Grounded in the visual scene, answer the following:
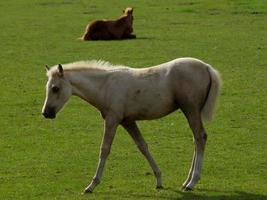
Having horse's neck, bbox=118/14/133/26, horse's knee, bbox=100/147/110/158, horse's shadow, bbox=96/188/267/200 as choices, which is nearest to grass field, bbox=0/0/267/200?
horse's shadow, bbox=96/188/267/200

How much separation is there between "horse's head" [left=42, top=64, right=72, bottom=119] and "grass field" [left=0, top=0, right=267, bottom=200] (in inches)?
39.9

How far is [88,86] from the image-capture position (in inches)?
449

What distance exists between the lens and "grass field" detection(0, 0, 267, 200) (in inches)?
456

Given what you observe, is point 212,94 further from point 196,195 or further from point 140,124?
point 140,124

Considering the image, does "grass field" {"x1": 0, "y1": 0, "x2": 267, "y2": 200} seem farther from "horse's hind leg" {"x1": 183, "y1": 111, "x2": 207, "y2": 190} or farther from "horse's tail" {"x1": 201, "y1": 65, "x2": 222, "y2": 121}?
"horse's tail" {"x1": 201, "y1": 65, "x2": 222, "y2": 121}

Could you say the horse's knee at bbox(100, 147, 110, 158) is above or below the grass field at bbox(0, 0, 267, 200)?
above

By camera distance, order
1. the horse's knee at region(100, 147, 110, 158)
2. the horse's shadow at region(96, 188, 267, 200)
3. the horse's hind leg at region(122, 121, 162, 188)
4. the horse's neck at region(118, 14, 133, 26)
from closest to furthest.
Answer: the horse's shadow at region(96, 188, 267, 200)
the horse's knee at region(100, 147, 110, 158)
the horse's hind leg at region(122, 121, 162, 188)
the horse's neck at region(118, 14, 133, 26)

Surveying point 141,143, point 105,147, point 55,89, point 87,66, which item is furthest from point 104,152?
point 87,66

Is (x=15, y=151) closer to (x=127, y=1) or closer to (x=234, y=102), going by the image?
(x=234, y=102)

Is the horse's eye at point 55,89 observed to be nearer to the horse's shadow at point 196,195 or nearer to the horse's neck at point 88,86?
the horse's neck at point 88,86

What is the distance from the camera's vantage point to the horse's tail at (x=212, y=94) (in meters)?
11.3

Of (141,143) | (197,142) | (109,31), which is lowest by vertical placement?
(109,31)

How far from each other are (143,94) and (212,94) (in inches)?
33.7

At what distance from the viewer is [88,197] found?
36.1ft
